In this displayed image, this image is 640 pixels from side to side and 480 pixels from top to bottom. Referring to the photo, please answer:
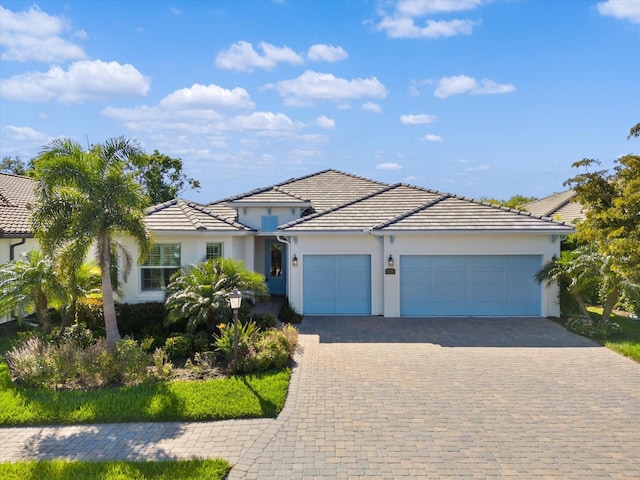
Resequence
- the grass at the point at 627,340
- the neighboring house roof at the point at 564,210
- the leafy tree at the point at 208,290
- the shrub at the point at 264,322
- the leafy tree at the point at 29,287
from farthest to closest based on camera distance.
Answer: the neighboring house roof at the point at 564,210 → the shrub at the point at 264,322 → the leafy tree at the point at 208,290 → the leafy tree at the point at 29,287 → the grass at the point at 627,340

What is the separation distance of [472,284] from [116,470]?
13.3m

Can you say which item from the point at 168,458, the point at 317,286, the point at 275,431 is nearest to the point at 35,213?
the point at 168,458

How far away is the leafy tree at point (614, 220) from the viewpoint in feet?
38.9

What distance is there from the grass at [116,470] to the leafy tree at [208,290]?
589 cm

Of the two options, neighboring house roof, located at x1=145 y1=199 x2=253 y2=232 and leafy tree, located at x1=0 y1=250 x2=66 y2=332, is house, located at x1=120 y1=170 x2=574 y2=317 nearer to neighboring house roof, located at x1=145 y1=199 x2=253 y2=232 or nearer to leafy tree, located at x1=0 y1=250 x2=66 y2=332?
neighboring house roof, located at x1=145 y1=199 x2=253 y2=232

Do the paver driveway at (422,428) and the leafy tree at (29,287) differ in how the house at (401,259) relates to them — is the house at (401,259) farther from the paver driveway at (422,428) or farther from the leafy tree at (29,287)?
the paver driveway at (422,428)

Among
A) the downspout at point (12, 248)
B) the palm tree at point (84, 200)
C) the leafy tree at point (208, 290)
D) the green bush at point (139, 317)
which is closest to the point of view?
the palm tree at point (84, 200)

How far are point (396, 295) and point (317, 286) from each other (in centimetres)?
302

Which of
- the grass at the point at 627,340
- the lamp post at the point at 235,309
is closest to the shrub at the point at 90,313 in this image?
the lamp post at the point at 235,309

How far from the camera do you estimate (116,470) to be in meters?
6.09

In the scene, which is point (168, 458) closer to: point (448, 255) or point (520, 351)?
point (520, 351)

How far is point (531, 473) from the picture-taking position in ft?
19.6

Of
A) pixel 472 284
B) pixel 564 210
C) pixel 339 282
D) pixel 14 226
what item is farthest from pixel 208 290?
pixel 564 210

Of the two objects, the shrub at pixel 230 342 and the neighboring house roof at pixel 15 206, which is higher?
the neighboring house roof at pixel 15 206
